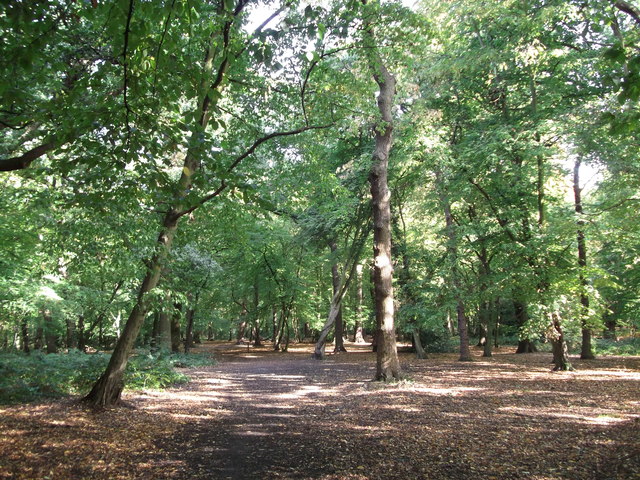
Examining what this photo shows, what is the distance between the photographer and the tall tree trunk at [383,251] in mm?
9594

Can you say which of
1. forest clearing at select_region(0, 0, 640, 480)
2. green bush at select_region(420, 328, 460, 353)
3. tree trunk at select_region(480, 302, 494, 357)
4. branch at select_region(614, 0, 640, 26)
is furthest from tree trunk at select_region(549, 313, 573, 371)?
green bush at select_region(420, 328, 460, 353)

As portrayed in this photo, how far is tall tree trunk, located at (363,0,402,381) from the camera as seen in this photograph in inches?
378

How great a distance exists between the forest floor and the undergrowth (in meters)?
0.75

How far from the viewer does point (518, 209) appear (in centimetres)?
1134

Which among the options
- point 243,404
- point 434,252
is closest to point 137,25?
point 243,404

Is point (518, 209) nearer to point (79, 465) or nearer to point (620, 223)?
point (620, 223)

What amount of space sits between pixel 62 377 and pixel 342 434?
6448mm

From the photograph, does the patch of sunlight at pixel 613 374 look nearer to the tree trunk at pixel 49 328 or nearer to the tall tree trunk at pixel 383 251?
the tall tree trunk at pixel 383 251

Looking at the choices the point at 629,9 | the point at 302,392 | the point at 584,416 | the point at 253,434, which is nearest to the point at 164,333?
the point at 302,392

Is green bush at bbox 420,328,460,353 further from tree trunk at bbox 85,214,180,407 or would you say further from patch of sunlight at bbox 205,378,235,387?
tree trunk at bbox 85,214,180,407

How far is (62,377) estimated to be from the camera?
8.26 m

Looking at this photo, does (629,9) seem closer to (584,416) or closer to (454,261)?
(584,416)

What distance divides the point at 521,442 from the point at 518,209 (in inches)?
319

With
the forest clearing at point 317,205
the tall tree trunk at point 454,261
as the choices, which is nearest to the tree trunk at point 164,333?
the forest clearing at point 317,205
